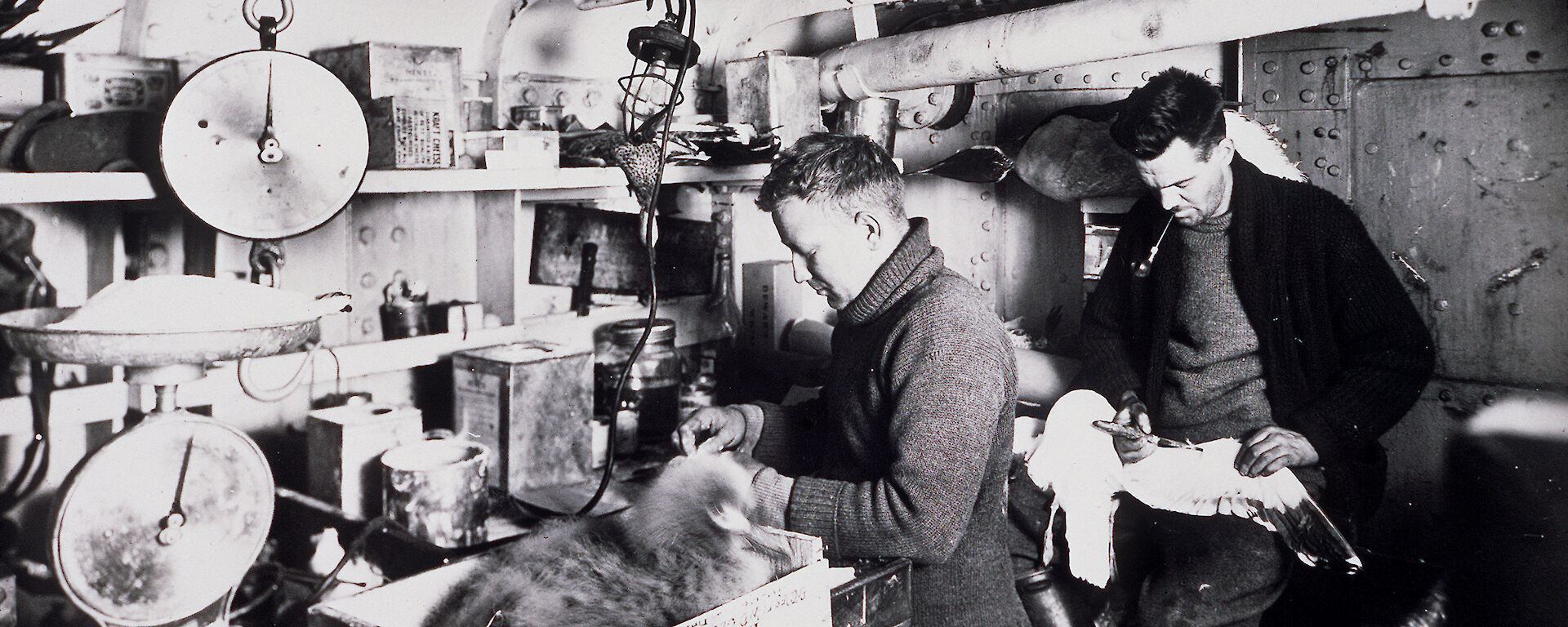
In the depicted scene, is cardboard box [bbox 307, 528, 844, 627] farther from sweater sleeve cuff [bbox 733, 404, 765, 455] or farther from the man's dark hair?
the man's dark hair

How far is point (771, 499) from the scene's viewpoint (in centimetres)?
197

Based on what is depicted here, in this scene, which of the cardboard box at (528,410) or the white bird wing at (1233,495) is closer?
the white bird wing at (1233,495)

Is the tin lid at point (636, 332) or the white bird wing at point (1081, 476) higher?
the tin lid at point (636, 332)

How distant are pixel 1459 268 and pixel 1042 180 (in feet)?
3.82

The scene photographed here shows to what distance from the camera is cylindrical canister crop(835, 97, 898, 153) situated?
3586 mm

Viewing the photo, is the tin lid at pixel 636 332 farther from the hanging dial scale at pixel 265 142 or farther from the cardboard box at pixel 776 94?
the hanging dial scale at pixel 265 142

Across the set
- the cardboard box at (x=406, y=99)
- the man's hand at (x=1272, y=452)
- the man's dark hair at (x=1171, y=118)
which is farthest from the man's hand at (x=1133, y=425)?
the cardboard box at (x=406, y=99)

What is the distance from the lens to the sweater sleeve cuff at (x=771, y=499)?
1.96 meters

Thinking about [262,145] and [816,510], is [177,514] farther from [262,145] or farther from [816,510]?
[816,510]

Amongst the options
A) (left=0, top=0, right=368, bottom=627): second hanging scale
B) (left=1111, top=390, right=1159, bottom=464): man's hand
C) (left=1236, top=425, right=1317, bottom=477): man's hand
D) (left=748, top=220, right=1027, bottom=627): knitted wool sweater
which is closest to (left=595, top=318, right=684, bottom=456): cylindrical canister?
(left=748, top=220, right=1027, bottom=627): knitted wool sweater

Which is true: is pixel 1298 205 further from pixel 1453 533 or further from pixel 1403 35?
pixel 1453 533

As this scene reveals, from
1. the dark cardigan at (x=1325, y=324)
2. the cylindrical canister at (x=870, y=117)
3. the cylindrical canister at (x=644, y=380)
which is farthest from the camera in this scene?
the cylindrical canister at (x=870, y=117)

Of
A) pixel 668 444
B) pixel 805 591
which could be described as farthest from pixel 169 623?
pixel 668 444

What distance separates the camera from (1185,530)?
2787mm
